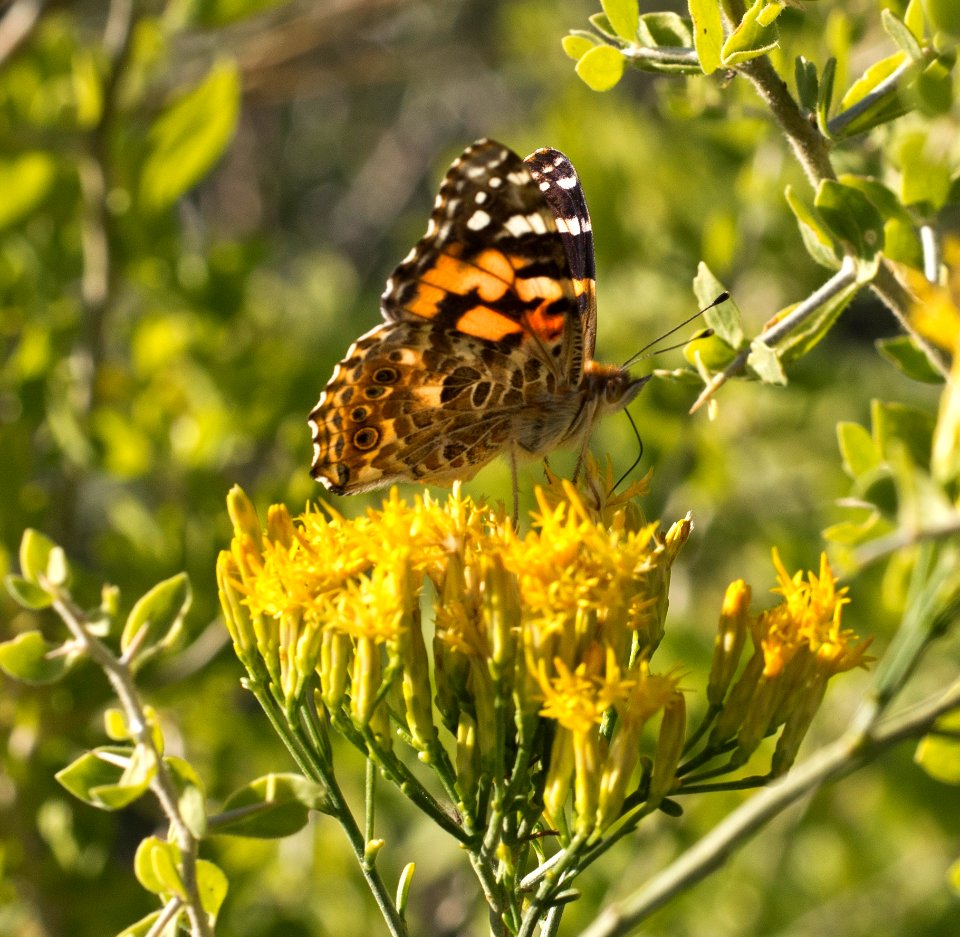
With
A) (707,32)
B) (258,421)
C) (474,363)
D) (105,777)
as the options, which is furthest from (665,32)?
(258,421)

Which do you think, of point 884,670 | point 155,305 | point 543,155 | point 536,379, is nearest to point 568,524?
point 884,670

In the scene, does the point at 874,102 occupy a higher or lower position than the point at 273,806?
higher

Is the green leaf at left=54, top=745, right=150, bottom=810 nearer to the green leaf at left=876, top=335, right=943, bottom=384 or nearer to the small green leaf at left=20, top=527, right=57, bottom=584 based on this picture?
the small green leaf at left=20, top=527, right=57, bottom=584

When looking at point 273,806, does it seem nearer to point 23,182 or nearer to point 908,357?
point 908,357

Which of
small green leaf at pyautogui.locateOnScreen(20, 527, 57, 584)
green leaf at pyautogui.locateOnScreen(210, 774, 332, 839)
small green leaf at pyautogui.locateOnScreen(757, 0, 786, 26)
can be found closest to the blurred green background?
small green leaf at pyautogui.locateOnScreen(757, 0, 786, 26)

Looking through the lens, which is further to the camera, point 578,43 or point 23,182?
point 23,182

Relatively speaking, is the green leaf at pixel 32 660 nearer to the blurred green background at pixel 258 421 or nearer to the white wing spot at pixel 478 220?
the blurred green background at pixel 258 421

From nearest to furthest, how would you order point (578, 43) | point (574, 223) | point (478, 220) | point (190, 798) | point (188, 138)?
point (190, 798) → point (578, 43) → point (478, 220) → point (574, 223) → point (188, 138)

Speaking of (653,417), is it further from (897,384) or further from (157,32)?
(897,384)
